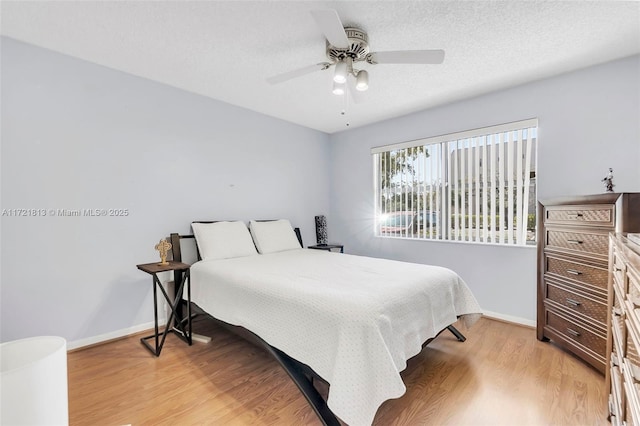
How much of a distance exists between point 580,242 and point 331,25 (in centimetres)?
235

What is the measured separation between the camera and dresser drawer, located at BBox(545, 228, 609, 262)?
196 centimetres

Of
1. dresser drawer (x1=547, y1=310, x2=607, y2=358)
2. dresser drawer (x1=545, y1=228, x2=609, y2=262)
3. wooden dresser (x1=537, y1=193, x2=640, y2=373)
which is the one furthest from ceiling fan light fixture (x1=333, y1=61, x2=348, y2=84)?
dresser drawer (x1=547, y1=310, x2=607, y2=358)

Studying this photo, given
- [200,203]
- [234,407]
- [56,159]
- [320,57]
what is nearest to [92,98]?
[56,159]

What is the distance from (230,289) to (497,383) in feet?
6.62

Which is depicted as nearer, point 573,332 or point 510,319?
point 573,332

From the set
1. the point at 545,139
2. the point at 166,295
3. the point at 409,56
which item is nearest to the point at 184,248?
the point at 166,295

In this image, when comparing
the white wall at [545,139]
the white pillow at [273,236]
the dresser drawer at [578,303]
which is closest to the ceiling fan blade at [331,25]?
the white wall at [545,139]

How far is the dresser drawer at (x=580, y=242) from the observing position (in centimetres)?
196

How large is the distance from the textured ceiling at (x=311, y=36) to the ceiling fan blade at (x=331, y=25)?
0.23m

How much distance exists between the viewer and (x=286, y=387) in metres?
1.91

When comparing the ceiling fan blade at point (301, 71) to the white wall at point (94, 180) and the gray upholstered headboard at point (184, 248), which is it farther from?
the gray upholstered headboard at point (184, 248)

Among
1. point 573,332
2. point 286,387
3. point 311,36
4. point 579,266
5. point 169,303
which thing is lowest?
point 286,387

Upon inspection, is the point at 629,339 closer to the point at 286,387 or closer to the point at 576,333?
the point at 576,333

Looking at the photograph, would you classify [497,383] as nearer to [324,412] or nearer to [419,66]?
Answer: [324,412]
